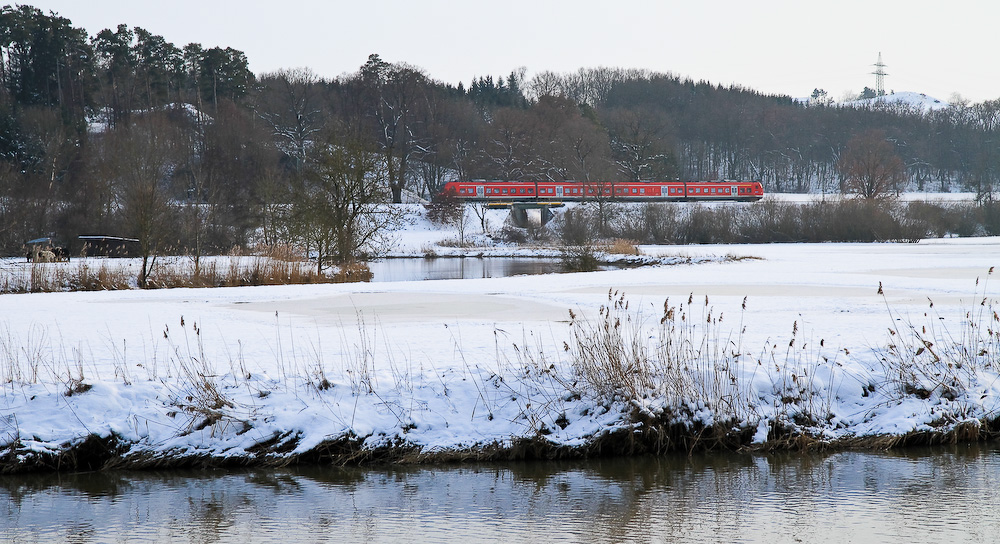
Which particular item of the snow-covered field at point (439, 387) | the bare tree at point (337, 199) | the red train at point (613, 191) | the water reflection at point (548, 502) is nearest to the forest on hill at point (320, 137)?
the bare tree at point (337, 199)

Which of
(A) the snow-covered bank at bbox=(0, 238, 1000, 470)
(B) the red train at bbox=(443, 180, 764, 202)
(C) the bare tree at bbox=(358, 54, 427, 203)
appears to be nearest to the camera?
(A) the snow-covered bank at bbox=(0, 238, 1000, 470)

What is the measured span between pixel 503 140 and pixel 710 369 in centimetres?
7656

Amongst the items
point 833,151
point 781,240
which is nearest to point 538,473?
point 781,240

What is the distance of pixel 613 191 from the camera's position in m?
66.0

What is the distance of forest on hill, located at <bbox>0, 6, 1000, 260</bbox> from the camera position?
139ft

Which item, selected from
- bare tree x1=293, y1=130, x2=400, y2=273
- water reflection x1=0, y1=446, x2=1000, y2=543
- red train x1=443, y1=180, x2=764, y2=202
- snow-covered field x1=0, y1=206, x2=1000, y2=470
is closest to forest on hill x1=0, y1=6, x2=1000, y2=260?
bare tree x1=293, y1=130, x2=400, y2=273

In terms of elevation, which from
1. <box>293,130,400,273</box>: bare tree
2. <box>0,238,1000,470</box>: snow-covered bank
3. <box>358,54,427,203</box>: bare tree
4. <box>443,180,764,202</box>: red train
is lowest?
<box>0,238,1000,470</box>: snow-covered bank

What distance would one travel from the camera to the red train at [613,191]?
66.8 m

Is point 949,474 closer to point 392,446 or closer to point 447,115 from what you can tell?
point 392,446

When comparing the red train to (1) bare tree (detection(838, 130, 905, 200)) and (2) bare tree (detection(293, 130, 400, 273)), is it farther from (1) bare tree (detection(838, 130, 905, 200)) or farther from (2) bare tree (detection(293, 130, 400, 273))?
(2) bare tree (detection(293, 130, 400, 273))

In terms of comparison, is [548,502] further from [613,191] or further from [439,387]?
[613,191]

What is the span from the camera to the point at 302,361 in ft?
31.2

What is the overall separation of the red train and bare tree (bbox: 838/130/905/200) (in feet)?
34.4

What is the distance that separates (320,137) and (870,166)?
198 ft
